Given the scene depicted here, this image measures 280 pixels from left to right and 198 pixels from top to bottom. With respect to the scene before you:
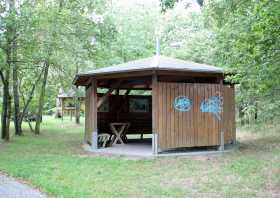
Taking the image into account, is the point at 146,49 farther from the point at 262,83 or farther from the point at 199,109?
the point at 262,83

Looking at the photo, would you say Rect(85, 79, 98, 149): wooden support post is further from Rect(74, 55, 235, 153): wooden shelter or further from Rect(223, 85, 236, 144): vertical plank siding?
Rect(223, 85, 236, 144): vertical plank siding

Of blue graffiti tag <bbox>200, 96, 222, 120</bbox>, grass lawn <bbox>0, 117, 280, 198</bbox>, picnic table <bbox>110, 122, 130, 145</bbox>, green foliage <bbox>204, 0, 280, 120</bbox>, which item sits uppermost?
green foliage <bbox>204, 0, 280, 120</bbox>

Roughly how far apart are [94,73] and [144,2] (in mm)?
26522

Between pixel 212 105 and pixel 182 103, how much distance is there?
106 centimetres

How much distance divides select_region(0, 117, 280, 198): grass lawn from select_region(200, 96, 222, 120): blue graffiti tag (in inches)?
51.8

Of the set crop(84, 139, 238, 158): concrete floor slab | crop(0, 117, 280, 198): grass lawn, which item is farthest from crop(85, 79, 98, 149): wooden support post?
crop(0, 117, 280, 198): grass lawn

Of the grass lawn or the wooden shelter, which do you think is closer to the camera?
the grass lawn

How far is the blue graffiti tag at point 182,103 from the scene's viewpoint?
10.1 metres

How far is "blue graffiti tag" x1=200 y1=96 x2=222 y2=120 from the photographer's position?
34.4ft

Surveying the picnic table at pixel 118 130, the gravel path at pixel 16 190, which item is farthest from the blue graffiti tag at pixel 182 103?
the gravel path at pixel 16 190

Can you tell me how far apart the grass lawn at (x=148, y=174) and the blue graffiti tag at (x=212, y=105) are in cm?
131

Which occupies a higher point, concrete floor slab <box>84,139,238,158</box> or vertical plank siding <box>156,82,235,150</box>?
vertical plank siding <box>156,82,235,150</box>

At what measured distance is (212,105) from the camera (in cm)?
1064

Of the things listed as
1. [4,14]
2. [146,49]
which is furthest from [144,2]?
[4,14]
